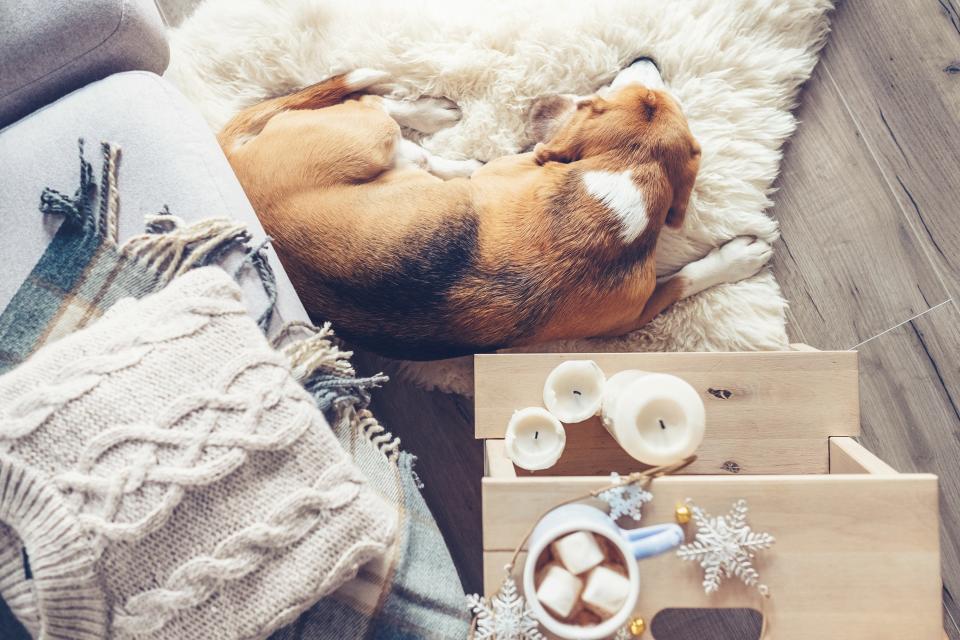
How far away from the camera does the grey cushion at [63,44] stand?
1068 millimetres

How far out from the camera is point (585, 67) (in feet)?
4.93

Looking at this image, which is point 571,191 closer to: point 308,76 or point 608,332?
point 608,332

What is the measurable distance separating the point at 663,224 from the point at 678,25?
53cm

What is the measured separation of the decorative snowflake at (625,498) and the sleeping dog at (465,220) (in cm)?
45

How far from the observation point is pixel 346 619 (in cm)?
99

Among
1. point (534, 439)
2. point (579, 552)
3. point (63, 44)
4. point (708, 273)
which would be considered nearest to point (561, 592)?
point (579, 552)

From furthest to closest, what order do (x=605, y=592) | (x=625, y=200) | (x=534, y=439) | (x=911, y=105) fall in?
(x=911, y=105) < (x=625, y=200) < (x=534, y=439) < (x=605, y=592)

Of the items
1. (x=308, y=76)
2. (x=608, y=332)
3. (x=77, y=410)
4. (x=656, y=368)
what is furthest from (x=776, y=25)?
(x=77, y=410)

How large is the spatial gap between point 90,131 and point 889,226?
5.93ft

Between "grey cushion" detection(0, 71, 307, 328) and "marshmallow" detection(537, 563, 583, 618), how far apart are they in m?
0.63

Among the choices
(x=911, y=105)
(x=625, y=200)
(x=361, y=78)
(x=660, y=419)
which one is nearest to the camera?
(x=660, y=419)

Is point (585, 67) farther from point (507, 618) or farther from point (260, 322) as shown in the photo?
point (507, 618)

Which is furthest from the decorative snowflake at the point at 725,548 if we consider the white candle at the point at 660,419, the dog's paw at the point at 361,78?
the dog's paw at the point at 361,78

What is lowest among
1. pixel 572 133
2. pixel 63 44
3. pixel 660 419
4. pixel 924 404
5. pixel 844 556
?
pixel 924 404
